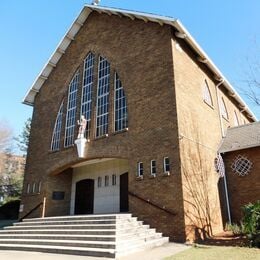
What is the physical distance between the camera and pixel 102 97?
15758mm

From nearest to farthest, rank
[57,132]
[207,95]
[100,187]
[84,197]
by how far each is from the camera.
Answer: [207,95] → [100,187] → [84,197] → [57,132]

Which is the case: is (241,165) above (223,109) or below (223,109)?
Result: below

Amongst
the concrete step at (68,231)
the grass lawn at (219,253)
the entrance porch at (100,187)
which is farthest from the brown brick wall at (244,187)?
the concrete step at (68,231)

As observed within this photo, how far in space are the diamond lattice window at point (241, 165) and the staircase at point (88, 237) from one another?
5.62m

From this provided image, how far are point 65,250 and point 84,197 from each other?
8.56 metres

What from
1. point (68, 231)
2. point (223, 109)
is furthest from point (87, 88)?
point (68, 231)

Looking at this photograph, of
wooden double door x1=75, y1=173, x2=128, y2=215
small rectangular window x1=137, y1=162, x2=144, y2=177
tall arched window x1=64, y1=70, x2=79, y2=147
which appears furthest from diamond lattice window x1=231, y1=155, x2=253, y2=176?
tall arched window x1=64, y1=70, x2=79, y2=147

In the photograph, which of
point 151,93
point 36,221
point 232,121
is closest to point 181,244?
point 151,93

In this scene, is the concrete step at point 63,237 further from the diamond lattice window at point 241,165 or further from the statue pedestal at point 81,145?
the diamond lattice window at point 241,165

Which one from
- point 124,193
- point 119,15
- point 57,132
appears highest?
point 119,15

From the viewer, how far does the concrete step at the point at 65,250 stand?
26.1ft

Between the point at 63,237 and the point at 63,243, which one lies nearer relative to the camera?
the point at 63,243

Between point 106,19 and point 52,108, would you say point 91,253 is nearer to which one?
point 52,108

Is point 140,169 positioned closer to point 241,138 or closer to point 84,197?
point 241,138
